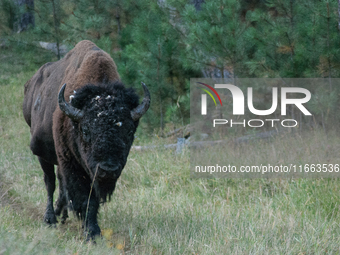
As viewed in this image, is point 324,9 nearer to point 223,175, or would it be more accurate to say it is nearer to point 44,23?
point 223,175

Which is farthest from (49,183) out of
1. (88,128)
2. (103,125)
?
(103,125)

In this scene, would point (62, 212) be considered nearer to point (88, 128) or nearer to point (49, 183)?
point (49, 183)

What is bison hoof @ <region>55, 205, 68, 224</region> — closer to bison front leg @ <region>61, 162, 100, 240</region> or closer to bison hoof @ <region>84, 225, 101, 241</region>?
bison front leg @ <region>61, 162, 100, 240</region>

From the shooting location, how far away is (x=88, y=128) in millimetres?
4172

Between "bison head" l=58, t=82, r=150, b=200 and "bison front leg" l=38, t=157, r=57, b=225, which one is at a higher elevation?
"bison head" l=58, t=82, r=150, b=200

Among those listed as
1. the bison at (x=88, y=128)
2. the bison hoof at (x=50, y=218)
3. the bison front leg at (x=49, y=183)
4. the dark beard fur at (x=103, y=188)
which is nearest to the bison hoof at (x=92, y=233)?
the bison at (x=88, y=128)

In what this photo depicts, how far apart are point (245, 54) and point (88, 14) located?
4.91m

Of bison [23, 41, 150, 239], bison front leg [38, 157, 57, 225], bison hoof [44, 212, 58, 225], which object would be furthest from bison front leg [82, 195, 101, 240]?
bison front leg [38, 157, 57, 225]

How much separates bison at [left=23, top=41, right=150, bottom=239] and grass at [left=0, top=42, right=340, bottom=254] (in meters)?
0.48

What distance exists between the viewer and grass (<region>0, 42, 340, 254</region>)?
3.87 metres

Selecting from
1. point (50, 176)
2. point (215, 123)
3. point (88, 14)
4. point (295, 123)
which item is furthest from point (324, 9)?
point (88, 14)

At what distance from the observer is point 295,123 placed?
8266mm

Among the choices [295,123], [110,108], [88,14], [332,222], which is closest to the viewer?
[110,108]

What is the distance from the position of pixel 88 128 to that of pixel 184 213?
5.35ft
